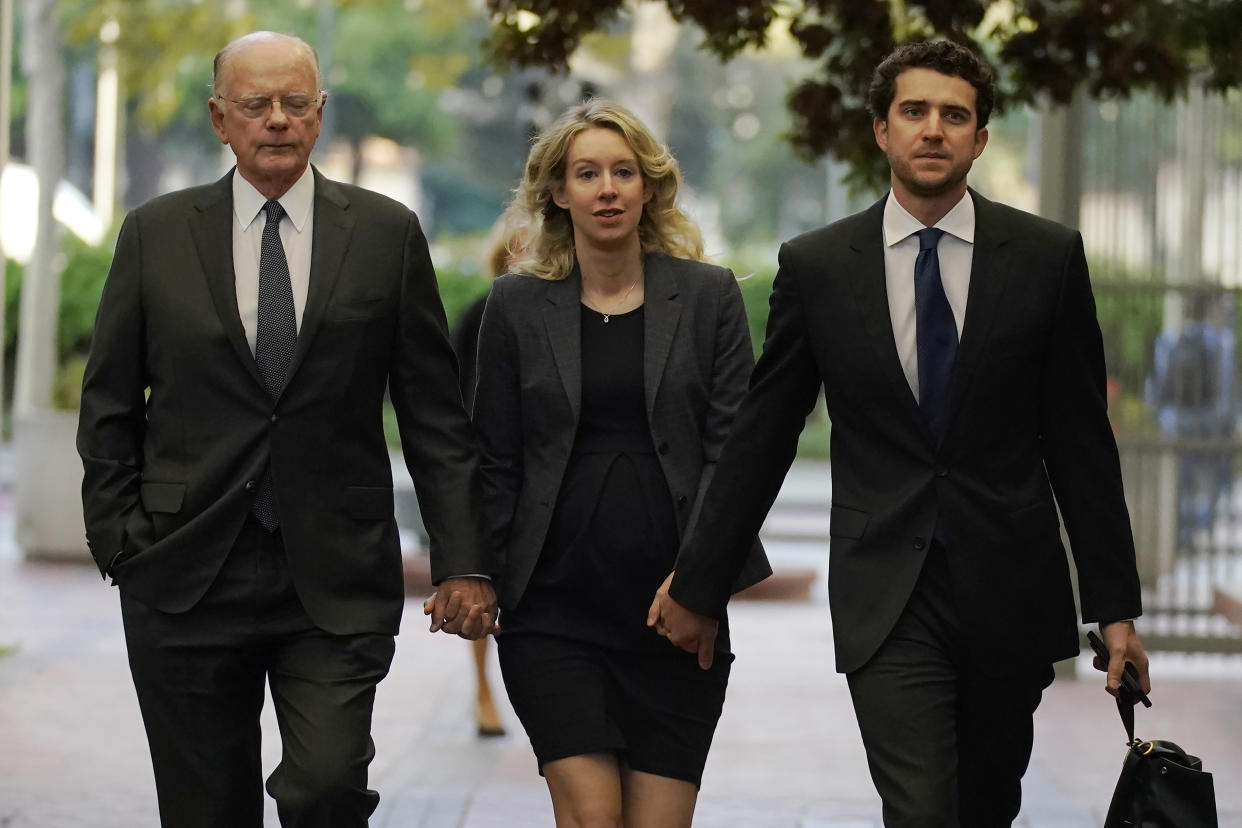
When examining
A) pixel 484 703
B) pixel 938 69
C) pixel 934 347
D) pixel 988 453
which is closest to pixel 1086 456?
pixel 988 453

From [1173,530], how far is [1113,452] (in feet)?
22.1

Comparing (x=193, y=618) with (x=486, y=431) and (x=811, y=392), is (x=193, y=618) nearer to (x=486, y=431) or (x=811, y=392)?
(x=486, y=431)

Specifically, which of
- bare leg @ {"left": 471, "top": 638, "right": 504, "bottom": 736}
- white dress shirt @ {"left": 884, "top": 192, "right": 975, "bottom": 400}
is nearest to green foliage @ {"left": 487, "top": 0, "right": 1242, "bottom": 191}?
bare leg @ {"left": 471, "top": 638, "right": 504, "bottom": 736}

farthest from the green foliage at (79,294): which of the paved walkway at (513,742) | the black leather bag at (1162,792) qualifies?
the black leather bag at (1162,792)

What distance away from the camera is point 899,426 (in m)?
4.35

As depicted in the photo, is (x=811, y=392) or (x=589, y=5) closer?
(x=811, y=392)

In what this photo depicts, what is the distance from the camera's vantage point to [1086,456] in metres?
4.36

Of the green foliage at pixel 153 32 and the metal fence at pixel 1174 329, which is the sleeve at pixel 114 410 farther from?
the green foliage at pixel 153 32

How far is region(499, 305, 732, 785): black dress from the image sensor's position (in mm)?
4871

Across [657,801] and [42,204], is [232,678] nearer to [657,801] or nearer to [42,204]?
[657,801]

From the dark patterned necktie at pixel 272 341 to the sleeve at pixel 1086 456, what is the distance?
5.10 feet

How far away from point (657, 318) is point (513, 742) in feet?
12.9

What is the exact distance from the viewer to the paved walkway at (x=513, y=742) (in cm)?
725

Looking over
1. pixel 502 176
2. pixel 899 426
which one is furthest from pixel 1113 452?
pixel 502 176
